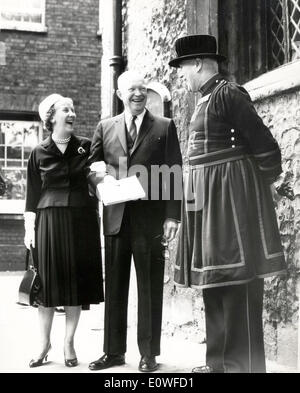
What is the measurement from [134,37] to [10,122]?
6087 mm

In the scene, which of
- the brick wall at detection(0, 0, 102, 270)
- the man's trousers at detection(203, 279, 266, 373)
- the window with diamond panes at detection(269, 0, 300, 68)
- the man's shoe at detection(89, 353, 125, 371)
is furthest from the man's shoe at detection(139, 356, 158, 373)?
the brick wall at detection(0, 0, 102, 270)

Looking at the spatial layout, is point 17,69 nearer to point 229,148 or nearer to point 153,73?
point 153,73

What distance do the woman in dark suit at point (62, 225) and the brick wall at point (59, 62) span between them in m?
7.25

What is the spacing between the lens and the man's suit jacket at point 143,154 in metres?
4.27

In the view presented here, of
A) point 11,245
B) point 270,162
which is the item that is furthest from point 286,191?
point 11,245

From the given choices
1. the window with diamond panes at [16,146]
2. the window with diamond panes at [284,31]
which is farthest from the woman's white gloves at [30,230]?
the window with diamond panes at [16,146]

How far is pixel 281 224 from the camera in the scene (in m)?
4.41

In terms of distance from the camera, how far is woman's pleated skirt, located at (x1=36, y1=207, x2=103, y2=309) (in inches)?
172

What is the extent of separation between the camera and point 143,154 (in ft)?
14.0

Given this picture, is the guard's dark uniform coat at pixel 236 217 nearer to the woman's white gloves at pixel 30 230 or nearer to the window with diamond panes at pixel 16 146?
the woman's white gloves at pixel 30 230
